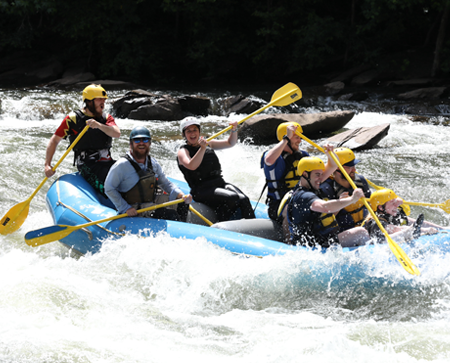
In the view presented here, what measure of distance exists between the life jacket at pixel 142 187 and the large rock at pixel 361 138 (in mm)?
4879

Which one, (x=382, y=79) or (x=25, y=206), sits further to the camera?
(x=382, y=79)

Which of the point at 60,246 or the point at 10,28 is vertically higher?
the point at 10,28

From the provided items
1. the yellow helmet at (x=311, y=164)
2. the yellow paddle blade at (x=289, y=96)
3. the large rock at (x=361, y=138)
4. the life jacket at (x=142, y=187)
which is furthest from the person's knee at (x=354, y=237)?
the large rock at (x=361, y=138)

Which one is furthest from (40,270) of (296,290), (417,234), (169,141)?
(169,141)

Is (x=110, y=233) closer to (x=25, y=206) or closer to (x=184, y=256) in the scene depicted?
(x=184, y=256)

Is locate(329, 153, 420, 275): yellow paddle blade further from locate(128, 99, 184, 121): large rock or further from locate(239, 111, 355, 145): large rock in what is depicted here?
locate(128, 99, 184, 121): large rock

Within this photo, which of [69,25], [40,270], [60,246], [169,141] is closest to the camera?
[40,270]

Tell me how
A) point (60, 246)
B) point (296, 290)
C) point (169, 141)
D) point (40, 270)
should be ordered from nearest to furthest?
point (296, 290) → point (40, 270) → point (60, 246) → point (169, 141)

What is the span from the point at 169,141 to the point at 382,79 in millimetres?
8886

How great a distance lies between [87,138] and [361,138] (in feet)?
17.3

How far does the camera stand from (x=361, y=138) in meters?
8.28

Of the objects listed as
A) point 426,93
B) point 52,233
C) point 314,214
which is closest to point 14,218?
point 52,233

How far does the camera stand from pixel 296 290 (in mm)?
3373

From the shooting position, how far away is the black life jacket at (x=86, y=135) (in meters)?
4.41
